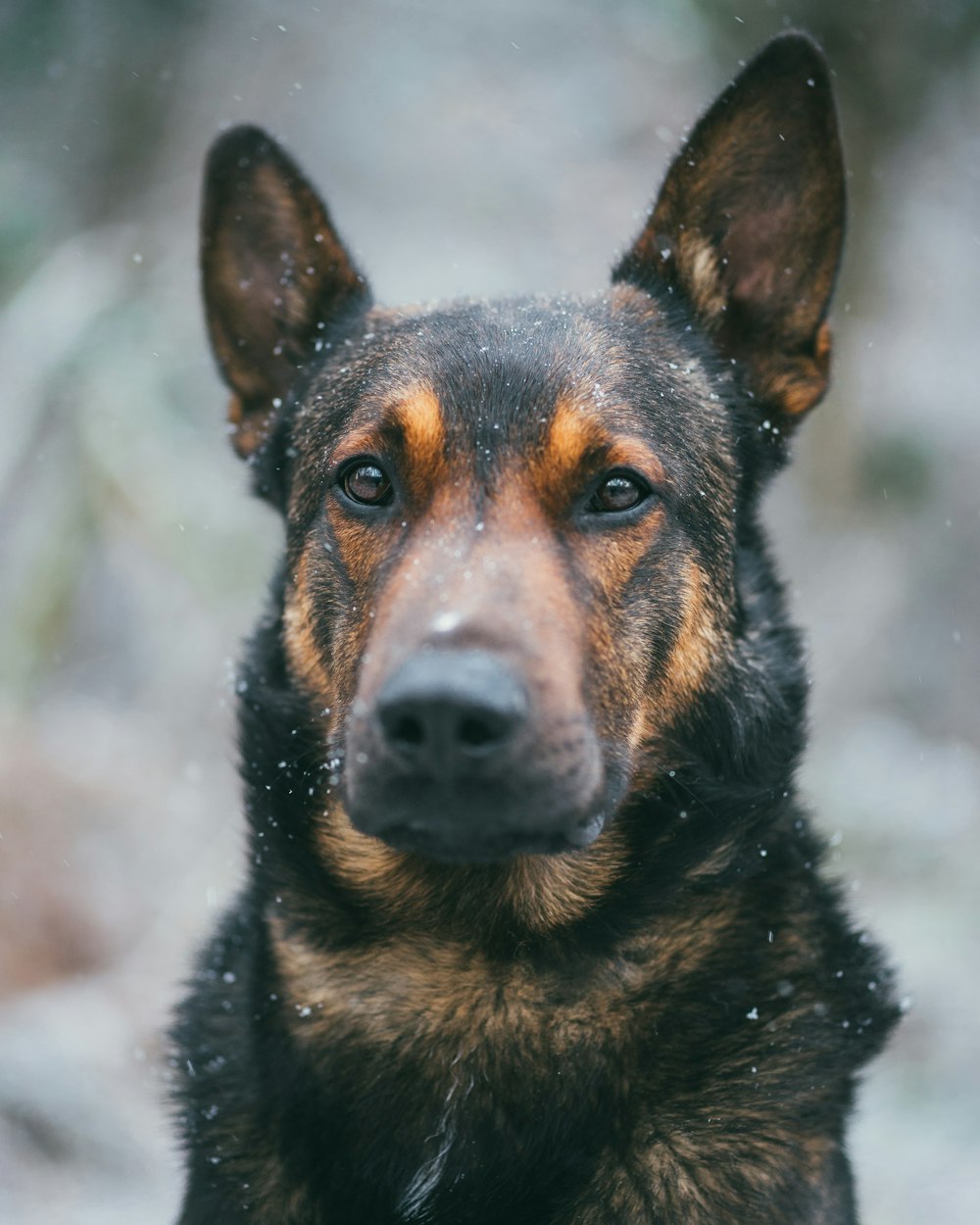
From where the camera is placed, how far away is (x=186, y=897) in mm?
7551

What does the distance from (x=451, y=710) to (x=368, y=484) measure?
1015 mm

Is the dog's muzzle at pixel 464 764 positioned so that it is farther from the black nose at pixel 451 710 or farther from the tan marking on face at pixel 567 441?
the tan marking on face at pixel 567 441

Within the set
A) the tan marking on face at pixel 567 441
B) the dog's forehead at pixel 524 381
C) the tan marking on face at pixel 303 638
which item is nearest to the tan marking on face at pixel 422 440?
the dog's forehead at pixel 524 381

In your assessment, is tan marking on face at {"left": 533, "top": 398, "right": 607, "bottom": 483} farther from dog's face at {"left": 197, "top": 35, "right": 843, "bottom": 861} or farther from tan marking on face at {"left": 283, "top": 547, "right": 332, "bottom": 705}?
tan marking on face at {"left": 283, "top": 547, "right": 332, "bottom": 705}

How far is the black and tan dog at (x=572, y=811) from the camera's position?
310 centimetres

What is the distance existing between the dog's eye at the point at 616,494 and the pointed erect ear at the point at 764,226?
733mm

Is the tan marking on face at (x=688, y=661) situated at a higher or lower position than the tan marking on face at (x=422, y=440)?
lower

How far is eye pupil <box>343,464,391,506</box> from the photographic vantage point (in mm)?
3359

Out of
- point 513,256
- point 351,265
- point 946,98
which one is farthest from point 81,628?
point 946,98

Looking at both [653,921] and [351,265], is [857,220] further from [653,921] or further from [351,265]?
[653,921]

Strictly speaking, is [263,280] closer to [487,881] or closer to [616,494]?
[616,494]

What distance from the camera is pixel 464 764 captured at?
259 cm

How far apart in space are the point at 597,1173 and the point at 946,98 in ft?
31.4

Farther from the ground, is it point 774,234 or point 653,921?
point 774,234
